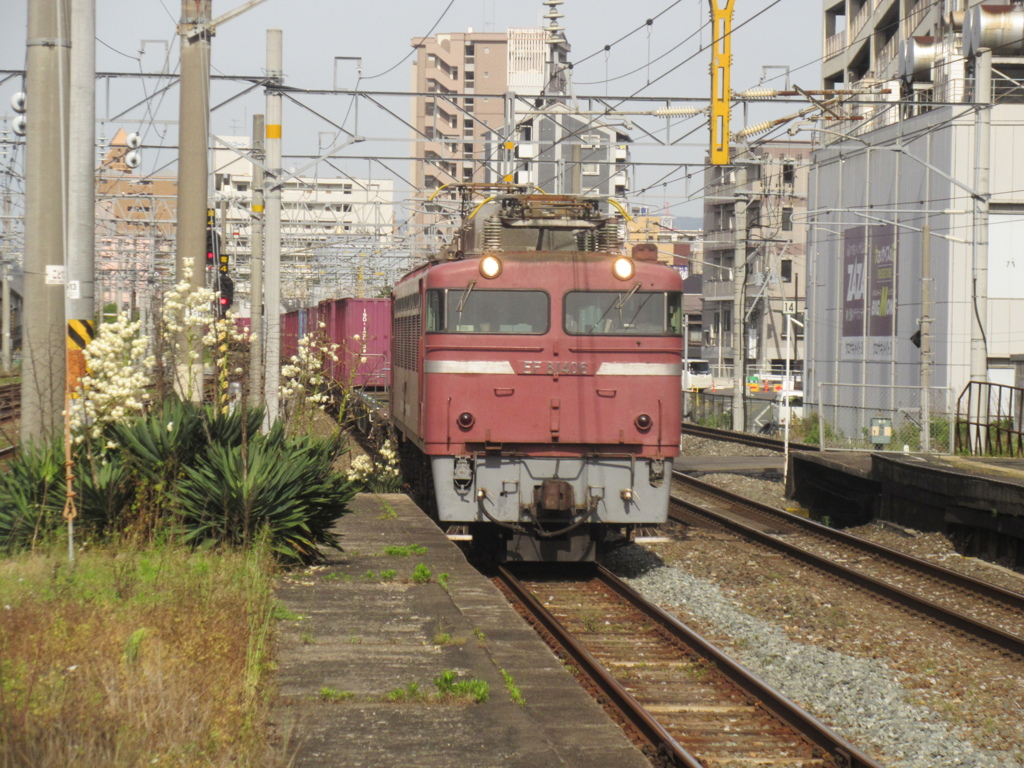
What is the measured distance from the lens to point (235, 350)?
553 inches

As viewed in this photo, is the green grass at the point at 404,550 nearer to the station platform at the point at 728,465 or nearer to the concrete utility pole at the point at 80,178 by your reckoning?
the concrete utility pole at the point at 80,178

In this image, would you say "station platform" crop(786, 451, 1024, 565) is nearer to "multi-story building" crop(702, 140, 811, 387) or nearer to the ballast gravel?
the ballast gravel

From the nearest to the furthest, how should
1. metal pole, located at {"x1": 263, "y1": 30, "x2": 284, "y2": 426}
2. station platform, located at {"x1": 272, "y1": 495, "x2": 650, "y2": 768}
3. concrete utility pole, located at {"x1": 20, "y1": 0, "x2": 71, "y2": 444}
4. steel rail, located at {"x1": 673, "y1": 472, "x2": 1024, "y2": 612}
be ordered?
station platform, located at {"x1": 272, "y1": 495, "x2": 650, "y2": 768} → concrete utility pole, located at {"x1": 20, "y1": 0, "x2": 71, "y2": 444} → steel rail, located at {"x1": 673, "y1": 472, "x2": 1024, "y2": 612} → metal pole, located at {"x1": 263, "y1": 30, "x2": 284, "y2": 426}

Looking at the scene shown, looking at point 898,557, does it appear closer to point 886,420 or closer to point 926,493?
point 926,493

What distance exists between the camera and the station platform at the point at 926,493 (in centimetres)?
1408

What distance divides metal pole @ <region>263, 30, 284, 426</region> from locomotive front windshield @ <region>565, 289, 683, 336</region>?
21.9ft

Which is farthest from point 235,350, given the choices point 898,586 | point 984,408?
point 984,408

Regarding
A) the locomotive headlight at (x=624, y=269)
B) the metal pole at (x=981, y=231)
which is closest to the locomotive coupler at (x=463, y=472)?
the locomotive headlight at (x=624, y=269)

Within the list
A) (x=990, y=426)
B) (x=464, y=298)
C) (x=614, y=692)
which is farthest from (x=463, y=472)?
(x=990, y=426)

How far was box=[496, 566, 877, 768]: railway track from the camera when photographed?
6.80 m

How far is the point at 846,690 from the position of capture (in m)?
8.31

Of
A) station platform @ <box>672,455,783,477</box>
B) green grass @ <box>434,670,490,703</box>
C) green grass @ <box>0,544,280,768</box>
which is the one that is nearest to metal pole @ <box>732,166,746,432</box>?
station platform @ <box>672,455,783,477</box>

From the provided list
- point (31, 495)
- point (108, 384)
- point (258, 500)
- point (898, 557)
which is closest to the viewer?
point (258, 500)

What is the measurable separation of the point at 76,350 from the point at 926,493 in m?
10.9
